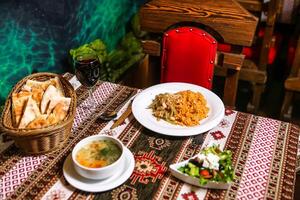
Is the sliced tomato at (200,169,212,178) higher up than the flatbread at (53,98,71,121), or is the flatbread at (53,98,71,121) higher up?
the flatbread at (53,98,71,121)

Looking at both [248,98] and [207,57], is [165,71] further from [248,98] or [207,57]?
[248,98]

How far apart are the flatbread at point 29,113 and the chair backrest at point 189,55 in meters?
0.98

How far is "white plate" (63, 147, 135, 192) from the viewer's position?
123cm

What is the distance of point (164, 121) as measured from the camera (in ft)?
5.16

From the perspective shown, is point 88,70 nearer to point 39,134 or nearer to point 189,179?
point 39,134

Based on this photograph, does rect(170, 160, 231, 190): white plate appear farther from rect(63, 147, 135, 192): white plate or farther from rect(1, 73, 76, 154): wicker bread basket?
rect(1, 73, 76, 154): wicker bread basket

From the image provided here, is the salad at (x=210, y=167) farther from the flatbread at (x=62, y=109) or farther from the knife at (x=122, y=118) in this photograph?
the flatbread at (x=62, y=109)

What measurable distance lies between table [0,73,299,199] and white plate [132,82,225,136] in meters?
0.04

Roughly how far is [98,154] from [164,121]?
398mm

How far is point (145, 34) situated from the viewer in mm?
3967

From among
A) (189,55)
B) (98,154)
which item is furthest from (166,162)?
(189,55)

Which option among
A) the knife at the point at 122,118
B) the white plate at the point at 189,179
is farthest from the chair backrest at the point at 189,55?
the white plate at the point at 189,179

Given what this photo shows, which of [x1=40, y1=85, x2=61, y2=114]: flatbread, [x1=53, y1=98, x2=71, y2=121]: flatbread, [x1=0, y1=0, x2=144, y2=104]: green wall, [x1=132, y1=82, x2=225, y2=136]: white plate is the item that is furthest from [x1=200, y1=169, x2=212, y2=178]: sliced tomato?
[x1=0, y1=0, x2=144, y2=104]: green wall

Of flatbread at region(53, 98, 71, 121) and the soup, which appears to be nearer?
the soup
